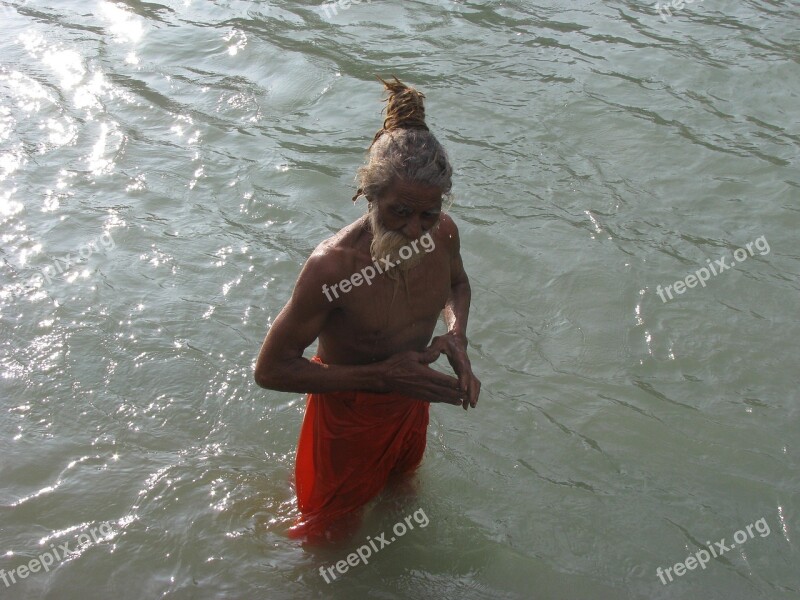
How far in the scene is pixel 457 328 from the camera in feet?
12.1

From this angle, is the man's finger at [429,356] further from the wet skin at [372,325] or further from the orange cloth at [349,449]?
the orange cloth at [349,449]

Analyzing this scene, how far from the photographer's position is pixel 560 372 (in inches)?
199

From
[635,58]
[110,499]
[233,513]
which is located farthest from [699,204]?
[110,499]

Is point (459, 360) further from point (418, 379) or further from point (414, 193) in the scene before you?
point (414, 193)

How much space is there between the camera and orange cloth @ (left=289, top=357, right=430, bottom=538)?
361 cm

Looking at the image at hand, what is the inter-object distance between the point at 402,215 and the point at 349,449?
1.08 metres

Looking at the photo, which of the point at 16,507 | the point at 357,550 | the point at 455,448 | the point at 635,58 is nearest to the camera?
the point at 357,550

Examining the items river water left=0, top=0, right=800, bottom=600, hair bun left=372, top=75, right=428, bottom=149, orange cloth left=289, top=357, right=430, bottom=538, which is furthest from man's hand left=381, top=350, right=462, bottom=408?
river water left=0, top=0, right=800, bottom=600

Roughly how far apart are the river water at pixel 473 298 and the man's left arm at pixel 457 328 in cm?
97

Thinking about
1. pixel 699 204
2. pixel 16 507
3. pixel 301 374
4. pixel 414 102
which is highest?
pixel 414 102

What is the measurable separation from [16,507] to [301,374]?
Answer: 6.20ft

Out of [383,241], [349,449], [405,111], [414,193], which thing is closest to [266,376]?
[349,449]

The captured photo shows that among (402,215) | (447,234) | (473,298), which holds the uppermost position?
(402,215)

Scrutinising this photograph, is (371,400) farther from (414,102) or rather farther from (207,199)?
(207,199)
